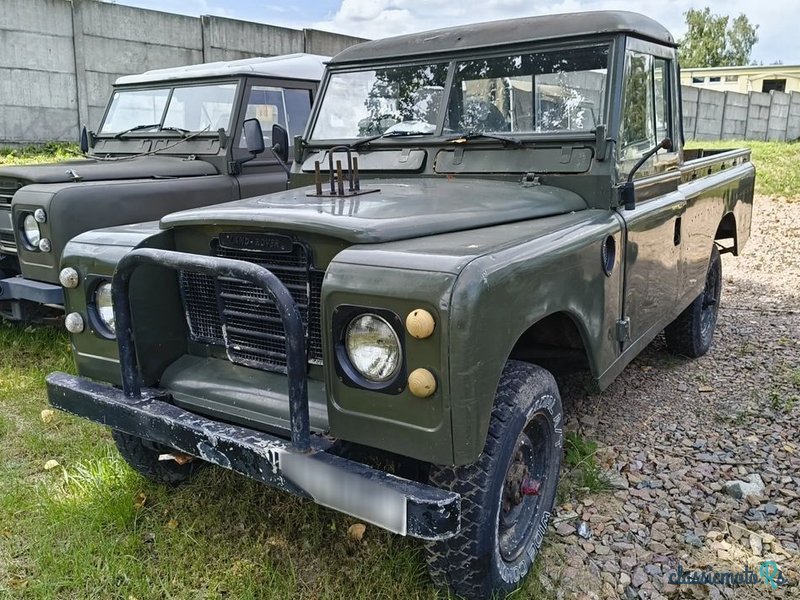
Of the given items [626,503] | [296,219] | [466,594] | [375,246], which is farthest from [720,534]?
[296,219]

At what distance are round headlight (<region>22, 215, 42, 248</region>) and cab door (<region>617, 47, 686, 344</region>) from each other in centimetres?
361

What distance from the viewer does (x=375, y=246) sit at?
226 cm

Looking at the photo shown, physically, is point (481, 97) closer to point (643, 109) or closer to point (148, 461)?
point (643, 109)

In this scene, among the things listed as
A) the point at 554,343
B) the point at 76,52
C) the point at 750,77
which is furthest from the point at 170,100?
the point at 750,77

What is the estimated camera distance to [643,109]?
3535 mm

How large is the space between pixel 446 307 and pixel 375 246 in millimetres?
416

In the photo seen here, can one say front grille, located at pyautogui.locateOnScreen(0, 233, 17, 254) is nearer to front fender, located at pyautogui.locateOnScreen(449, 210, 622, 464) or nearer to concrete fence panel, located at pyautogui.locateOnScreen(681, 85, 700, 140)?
front fender, located at pyautogui.locateOnScreen(449, 210, 622, 464)

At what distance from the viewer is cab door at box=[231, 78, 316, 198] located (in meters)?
5.55

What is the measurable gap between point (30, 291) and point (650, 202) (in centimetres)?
374

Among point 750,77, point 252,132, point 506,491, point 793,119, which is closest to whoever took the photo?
point 506,491

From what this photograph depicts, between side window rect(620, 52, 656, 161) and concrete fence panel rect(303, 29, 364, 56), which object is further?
concrete fence panel rect(303, 29, 364, 56)

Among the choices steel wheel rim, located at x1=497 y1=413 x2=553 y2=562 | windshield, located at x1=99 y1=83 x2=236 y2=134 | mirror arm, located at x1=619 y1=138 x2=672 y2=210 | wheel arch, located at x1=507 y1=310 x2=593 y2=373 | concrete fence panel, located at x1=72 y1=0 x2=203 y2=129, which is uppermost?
concrete fence panel, located at x1=72 y1=0 x2=203 y2=129

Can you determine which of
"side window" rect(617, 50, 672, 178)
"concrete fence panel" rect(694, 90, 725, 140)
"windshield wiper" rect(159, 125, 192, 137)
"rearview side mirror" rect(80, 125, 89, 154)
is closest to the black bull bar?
"side window" rect(617, 50, 672, 178)

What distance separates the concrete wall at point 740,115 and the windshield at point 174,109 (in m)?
16.5
